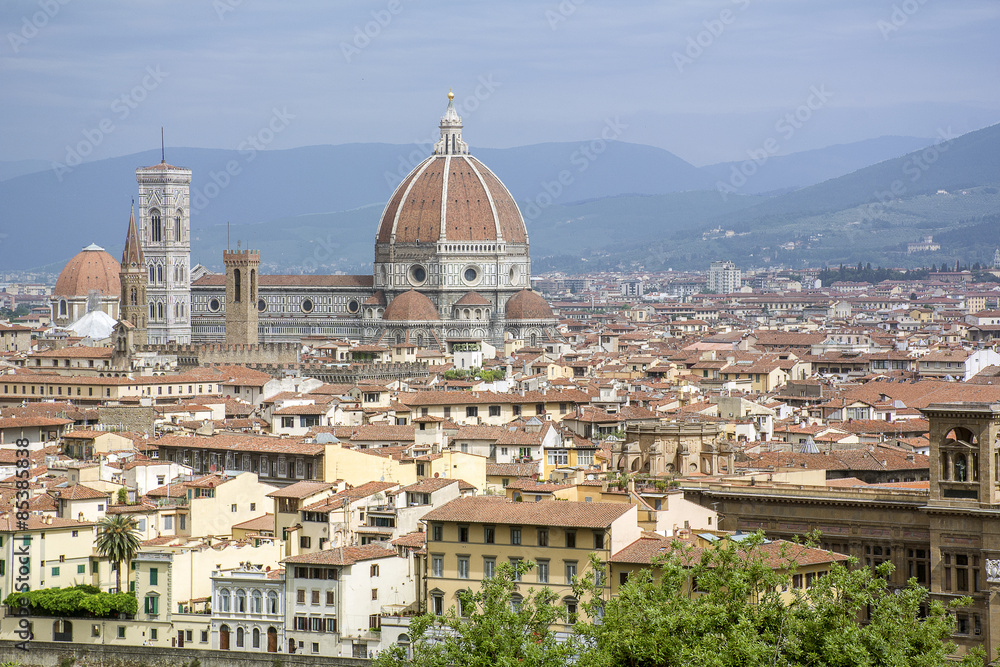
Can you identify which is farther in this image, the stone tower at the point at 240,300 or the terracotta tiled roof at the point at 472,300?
the terracotta tiled roof at the point at 472,300

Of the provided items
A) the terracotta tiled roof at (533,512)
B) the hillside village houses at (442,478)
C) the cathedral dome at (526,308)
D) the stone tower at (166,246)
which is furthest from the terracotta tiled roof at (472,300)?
the terracotta tiled roof at (533,512)

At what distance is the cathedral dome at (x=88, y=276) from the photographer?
16788 centimetres

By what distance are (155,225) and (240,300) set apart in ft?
68.2

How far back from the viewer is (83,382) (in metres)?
87.0

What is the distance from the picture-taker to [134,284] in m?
141

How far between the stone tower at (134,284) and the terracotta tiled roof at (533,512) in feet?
326

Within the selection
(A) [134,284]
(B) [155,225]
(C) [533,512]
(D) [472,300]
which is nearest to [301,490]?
(C) [533,512]

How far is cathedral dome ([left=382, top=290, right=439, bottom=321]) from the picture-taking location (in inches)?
5763

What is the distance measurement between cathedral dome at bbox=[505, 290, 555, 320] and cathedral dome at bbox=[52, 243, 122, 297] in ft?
122

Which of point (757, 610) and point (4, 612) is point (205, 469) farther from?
point (757, 610)

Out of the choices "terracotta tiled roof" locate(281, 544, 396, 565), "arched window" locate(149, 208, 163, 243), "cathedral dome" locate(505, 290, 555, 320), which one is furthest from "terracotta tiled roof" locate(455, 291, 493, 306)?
"terracotta tiled roof" locate(281, 544, 396, 565)

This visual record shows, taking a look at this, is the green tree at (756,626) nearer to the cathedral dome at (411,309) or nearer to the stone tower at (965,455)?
the stone tower at (965,455)

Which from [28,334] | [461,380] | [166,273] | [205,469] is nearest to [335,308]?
[166,273]

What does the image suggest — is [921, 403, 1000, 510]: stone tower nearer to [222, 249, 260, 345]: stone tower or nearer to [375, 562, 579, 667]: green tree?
[375, 562, 579, 667]: green tree
